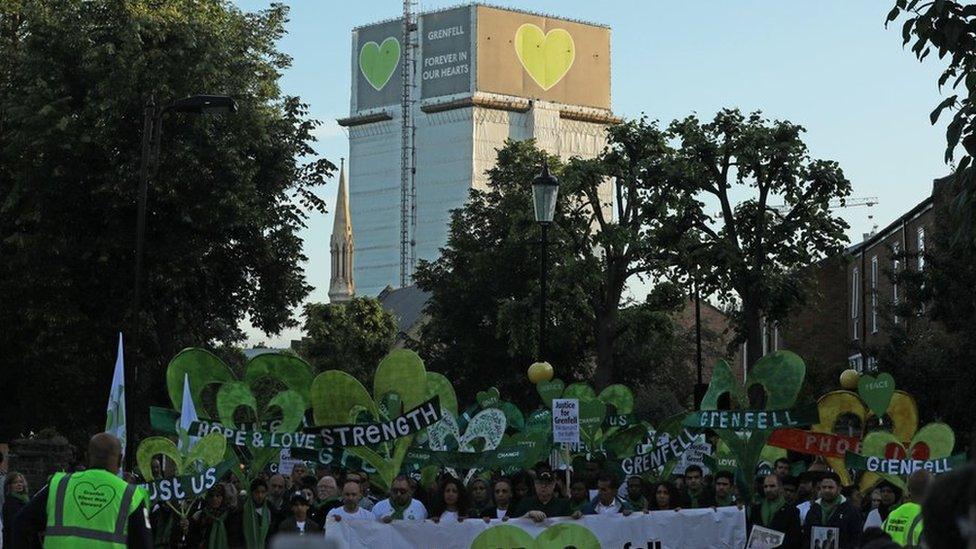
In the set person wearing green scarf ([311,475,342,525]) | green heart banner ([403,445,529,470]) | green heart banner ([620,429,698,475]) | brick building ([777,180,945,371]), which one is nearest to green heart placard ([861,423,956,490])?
green heart banner ([620,429,698,475])

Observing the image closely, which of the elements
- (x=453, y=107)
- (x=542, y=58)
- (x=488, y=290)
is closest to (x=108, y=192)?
(x=488, y=290)

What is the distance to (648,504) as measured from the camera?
660 inches

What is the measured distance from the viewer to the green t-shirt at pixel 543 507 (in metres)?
15.0

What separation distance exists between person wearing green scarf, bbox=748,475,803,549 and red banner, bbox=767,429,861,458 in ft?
10.3

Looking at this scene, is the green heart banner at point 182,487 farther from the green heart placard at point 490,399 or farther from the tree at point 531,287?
the tree at point 531,287

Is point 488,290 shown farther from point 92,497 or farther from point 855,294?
point 92,497

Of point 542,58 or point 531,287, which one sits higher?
point 542,58

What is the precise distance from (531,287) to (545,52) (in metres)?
96.0

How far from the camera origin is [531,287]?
5253 centimetres

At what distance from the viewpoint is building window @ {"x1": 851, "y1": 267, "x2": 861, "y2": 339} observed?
216 feet

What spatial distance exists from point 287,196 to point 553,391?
16.0 m

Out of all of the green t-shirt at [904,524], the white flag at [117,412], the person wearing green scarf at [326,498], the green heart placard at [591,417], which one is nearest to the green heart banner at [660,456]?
the green heart placard at [591,417]

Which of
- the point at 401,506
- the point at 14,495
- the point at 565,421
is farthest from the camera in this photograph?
the point at 565,421

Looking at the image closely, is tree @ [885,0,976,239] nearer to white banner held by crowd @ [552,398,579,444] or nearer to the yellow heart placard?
white banner held by crowd @ [552,398,579,444]
